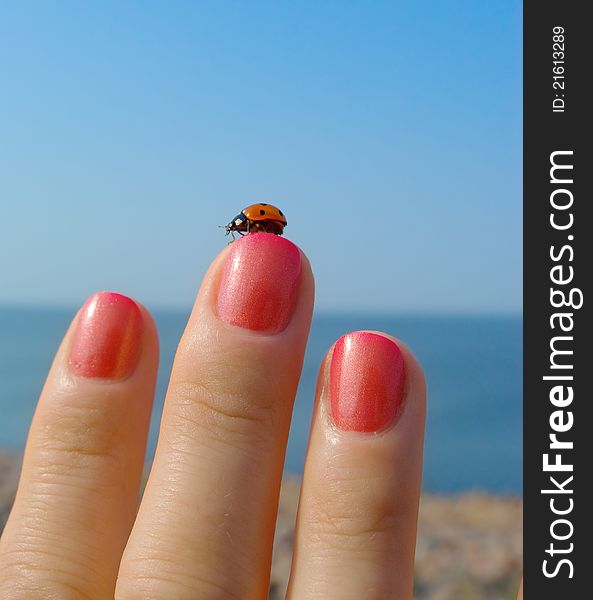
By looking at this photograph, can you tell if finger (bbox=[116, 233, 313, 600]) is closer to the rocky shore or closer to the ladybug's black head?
the ladybug's black head

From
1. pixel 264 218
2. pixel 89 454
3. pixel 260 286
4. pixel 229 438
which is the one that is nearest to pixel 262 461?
pixel 229 438

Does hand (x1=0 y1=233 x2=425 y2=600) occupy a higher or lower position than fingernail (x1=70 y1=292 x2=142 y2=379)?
lower

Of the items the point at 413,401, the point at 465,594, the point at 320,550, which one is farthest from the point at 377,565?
the point at 465,594

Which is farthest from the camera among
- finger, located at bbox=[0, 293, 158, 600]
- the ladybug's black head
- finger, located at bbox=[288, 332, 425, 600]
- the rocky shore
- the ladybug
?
the rocky shore

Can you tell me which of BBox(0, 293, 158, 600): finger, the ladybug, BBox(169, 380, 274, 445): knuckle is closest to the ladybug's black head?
the ladybug

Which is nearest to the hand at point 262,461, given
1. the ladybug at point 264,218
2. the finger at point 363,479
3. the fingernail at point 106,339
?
the finger at point 363,479

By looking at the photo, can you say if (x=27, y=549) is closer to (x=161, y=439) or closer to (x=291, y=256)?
(x=161, y=439)

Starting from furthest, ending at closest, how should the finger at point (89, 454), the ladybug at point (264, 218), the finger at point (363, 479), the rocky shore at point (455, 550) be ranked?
the rocky shore at point (455, 550) → the ladybug at point (264, 218) → the finger at point (89, 454) → the finger at point (363, 479)

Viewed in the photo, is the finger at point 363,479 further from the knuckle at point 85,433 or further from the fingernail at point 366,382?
the knuckle at point 85,433
